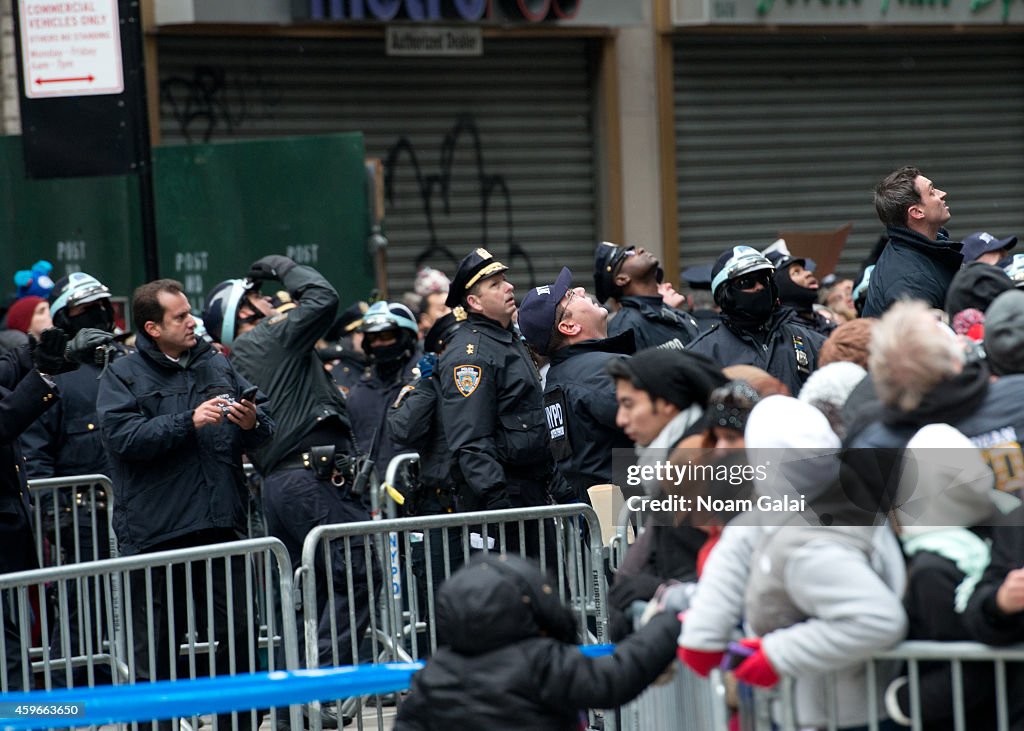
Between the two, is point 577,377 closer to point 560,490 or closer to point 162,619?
point 560,490

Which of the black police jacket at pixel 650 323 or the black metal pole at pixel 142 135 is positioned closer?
the black police jacket at pixel 650 323

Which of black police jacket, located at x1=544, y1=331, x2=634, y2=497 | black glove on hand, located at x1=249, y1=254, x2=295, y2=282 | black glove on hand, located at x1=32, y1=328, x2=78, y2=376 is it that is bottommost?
black police jacket, located at x1=544, y1=331, x2=634, y2=497

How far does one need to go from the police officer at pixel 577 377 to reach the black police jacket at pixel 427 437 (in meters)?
0.66

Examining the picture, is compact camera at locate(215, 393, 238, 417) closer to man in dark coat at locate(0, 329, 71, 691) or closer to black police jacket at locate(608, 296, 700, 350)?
man in dark coat at locate(0, 329, 71, 691)

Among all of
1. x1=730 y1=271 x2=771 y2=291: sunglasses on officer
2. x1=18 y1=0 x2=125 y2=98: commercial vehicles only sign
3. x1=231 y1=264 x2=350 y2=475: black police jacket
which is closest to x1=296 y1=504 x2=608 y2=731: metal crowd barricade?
x1=231 y1=264 x2=350 y2=475: black police jacket

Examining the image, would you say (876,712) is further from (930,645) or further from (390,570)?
(390,570)

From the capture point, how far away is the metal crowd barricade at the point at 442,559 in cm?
587

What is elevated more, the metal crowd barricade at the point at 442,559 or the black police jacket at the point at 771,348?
the black police jacket at the point at 771,348

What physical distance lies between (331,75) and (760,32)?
13.5 ft

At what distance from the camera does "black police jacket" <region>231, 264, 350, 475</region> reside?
7.58m

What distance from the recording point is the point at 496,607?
396cm

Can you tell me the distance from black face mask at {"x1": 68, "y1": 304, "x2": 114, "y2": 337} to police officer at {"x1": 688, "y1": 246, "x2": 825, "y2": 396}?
3.02 m

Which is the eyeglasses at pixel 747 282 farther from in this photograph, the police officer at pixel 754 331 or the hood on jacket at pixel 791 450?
the hood on jacket at pixel 791 450

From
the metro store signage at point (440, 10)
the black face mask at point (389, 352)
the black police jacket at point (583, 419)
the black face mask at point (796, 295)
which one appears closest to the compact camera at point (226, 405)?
the black police jacket at point (583, 419)
